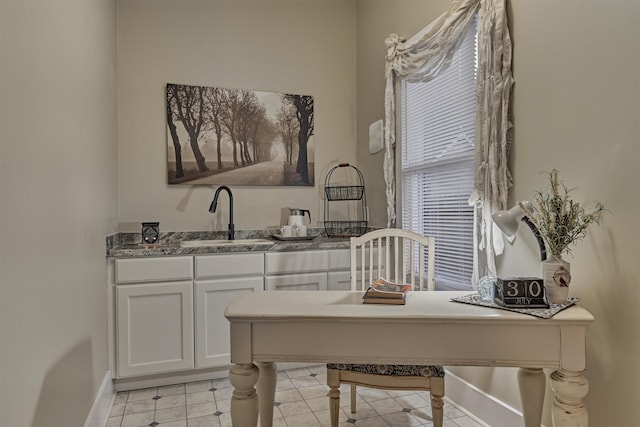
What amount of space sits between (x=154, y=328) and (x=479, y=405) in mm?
1942

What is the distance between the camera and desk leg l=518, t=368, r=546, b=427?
1.53m

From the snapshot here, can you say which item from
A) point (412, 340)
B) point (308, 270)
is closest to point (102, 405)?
point (308, 270)

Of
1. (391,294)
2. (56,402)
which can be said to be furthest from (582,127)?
(56,402)

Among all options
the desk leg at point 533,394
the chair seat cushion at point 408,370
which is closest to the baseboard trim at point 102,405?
the chair seat cushion at point 408,370

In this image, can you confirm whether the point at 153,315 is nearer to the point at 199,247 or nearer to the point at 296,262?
the point at 199,247

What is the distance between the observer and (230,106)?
318 cm

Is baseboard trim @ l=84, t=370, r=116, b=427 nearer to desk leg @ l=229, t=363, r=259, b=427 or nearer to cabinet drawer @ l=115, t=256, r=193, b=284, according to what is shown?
cabinet drawer @ l=115, t=256, r=193, b=284

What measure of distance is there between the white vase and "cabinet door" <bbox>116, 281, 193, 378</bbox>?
202 centimetres

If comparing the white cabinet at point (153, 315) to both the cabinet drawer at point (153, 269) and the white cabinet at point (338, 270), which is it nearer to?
the cabinet drawer at point (153, 269)

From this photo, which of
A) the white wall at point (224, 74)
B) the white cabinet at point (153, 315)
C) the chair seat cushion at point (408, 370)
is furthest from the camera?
the white wall at point (224, 74)

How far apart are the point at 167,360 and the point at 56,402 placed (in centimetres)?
117

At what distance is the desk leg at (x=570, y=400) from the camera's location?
1243 millimetres

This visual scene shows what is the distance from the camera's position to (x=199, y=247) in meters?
2.56

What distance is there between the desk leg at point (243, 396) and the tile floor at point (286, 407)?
79cm
